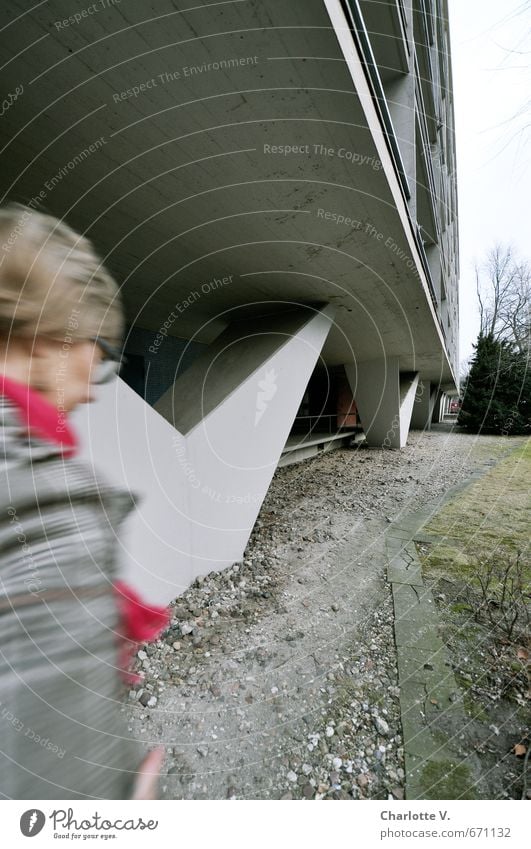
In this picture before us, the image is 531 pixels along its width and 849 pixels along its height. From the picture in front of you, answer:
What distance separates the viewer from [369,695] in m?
1.87

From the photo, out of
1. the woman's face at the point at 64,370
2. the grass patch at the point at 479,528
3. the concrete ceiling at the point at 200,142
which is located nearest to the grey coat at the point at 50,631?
the woman's face at the point at 64,370

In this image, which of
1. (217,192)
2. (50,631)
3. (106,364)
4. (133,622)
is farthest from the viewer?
(217,192)

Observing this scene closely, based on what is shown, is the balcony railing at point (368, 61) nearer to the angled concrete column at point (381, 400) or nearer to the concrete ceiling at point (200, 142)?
the concrete ceiling at point (200, 142)

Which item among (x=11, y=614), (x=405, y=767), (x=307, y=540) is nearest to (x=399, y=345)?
(x=307, y=540)

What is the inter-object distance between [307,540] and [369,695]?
2212 millimetres

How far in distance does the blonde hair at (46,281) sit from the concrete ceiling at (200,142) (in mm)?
988

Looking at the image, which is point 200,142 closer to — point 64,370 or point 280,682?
point 64,370

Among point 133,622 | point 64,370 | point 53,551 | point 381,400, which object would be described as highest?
point 64,370

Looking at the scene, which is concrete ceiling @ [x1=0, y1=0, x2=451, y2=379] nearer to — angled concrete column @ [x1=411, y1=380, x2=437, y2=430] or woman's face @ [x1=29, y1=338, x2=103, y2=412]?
woman's face @ [x1=29, y1=338, x2=103, y2=412]

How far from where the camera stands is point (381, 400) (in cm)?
1055

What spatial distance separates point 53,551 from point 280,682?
1.63 m

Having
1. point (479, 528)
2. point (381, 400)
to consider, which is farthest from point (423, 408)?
point (479, 528)

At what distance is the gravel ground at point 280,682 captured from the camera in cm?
147

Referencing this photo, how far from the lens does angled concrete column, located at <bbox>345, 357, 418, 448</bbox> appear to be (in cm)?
1014
